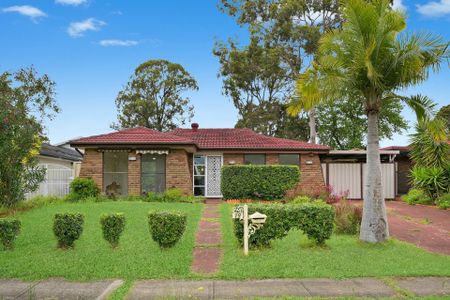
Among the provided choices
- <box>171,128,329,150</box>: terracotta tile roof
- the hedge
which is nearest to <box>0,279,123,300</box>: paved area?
the hedge

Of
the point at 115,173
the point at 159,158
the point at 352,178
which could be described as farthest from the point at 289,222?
the point at 352,178

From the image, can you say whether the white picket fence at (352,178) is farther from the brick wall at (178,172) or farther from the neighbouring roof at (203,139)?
the brick wall at (178,172)

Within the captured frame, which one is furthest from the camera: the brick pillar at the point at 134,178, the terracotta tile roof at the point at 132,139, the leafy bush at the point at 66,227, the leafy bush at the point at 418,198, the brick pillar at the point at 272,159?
the brick pillar at the point at 272,159

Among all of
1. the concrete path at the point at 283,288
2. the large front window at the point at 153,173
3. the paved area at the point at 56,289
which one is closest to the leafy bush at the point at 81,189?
the large front window at the point at 153,173

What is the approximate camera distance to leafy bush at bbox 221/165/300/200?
59.8 feet

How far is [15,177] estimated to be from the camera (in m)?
11.9

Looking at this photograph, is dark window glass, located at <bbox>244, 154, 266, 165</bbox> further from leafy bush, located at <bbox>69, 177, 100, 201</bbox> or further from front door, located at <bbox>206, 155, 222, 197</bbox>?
leafy bush, located at <bbox>69, 177, 100, 201</bbox>

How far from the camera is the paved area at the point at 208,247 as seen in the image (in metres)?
7.33

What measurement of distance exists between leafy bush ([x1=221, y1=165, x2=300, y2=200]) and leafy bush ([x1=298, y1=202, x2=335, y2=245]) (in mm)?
9557

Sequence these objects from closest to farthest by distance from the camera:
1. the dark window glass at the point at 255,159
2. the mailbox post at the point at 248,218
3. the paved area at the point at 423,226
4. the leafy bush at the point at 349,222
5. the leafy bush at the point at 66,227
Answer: the mailbox post at the point at 248,218, the leafy bush at the point at 66,227, the paved area at the point at 423,226, the leafy bush at the point at 349,222, the dark window glass at the point at 255,159

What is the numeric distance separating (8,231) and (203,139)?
48.5ft

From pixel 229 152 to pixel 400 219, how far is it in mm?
9216

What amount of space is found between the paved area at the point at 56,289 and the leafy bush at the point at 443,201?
14.8m

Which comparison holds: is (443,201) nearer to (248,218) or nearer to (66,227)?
(248,218)
